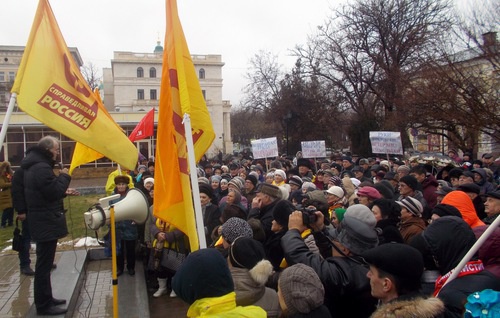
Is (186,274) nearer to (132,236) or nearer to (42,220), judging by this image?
(42,220)

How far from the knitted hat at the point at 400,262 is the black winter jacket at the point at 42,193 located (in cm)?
351

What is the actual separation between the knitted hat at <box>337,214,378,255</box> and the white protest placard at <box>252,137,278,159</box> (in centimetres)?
871

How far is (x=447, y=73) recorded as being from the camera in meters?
12.9

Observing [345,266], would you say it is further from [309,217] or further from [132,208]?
[132,208]

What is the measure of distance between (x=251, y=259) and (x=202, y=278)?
38.3 inches

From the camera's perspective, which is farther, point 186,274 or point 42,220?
point 42,220

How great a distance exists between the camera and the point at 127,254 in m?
6.77

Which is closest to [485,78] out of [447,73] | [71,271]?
[447,73]

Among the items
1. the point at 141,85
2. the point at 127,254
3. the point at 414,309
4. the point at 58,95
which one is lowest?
the point at 127,254

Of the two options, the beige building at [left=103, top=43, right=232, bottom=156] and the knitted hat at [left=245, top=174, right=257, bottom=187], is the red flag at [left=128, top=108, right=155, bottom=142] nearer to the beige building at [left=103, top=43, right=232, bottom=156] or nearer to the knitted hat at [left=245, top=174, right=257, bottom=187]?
the knitted hat at [left=245, top=174, right=257, bottom=187]

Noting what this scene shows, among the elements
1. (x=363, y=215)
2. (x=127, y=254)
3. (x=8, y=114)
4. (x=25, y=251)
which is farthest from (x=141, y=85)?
(x=363, y=215)

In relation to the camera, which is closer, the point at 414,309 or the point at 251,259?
the point at 414,309

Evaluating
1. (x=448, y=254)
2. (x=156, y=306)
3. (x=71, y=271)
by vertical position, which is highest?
(x=448, y=254)

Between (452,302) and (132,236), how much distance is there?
521 cm
